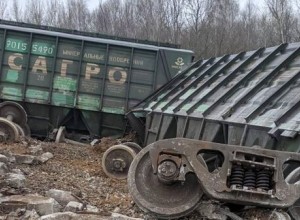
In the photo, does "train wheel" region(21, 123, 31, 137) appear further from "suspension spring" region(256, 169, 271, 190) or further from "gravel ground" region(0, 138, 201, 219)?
"suspension spring" region(256, 169, 271, 190)

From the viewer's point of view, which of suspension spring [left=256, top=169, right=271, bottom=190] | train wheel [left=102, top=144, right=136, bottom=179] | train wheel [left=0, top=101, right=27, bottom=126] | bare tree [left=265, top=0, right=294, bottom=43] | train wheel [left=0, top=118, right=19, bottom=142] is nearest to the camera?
suspension spring [left=256, top=169, right=271, bottom=190]

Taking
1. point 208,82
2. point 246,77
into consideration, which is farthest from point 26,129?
point 246,77

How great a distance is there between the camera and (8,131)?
30.8 feet

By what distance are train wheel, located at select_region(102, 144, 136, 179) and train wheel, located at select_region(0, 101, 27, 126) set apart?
3.69 metres

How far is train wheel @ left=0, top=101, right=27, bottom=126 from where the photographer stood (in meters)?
11.1

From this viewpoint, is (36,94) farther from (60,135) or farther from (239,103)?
(239,103)

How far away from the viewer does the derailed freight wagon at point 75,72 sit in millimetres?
12086

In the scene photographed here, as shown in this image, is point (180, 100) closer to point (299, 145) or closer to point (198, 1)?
point (299, 145)

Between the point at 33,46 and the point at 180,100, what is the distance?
188 inches

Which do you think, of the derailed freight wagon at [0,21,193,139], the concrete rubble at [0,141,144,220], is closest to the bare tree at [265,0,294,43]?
the derailed freight wagon at [0,21,193,139]

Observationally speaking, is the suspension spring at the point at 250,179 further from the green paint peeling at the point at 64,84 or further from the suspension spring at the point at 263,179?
the green paint peeling at the point at 64,84

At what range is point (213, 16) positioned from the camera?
41344 mm

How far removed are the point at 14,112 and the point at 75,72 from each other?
1.82 metres

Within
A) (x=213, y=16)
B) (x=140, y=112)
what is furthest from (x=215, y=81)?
(x=213, y=16)
